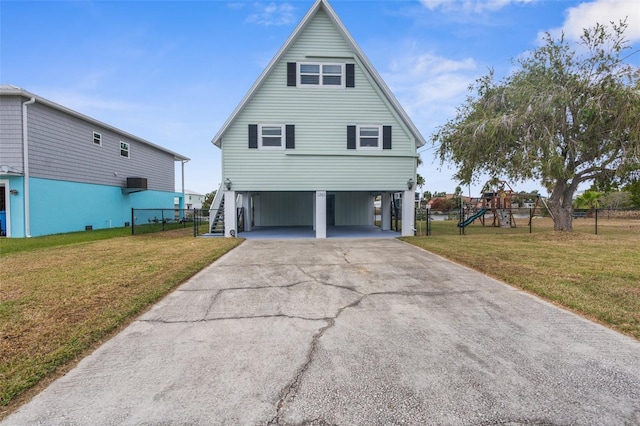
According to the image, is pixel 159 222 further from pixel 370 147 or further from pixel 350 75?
pixel 350 75

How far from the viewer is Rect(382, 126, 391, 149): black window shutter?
14.2 metres

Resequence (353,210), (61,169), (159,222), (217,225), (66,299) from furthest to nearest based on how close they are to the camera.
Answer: (159,222) < (353,210) < (61,169) < (217,225) < (66,299)

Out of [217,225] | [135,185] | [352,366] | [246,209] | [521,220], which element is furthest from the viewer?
[521,220]

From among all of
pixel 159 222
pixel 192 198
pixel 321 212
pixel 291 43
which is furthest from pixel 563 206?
pixel 192 198

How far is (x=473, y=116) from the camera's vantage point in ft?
50.1

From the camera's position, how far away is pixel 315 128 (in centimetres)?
1386

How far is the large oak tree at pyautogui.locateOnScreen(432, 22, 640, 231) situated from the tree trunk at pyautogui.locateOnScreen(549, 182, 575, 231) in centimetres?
4

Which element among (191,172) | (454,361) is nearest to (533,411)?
(454,361)

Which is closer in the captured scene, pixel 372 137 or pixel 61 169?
pixel 372 137

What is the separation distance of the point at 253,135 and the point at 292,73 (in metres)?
3.22

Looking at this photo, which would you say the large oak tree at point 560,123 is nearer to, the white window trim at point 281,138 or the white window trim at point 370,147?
the white window trim at point 370,147

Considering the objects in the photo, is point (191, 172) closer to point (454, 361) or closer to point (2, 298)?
point (2, 298)

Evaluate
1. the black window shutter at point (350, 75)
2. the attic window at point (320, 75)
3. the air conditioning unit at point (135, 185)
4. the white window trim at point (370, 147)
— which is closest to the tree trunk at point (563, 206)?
the white window trim at point (370, 147)

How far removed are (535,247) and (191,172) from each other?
103ft
